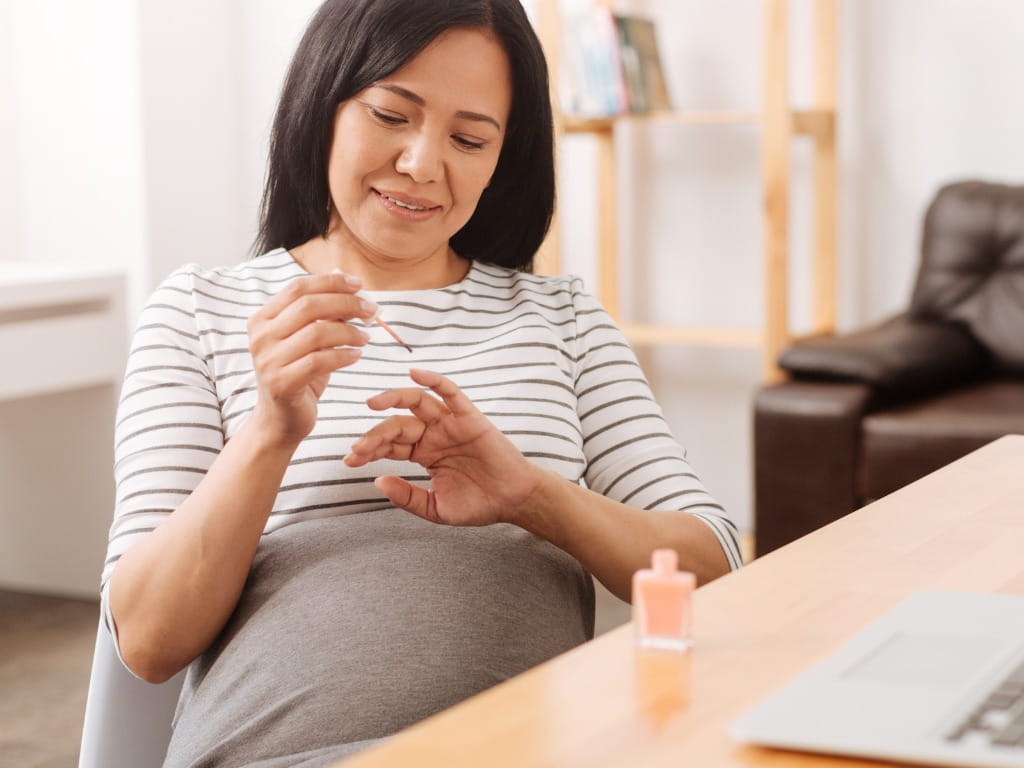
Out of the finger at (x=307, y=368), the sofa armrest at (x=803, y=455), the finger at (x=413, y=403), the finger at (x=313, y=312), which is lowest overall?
the sofa armrest at (x=803, y=455)

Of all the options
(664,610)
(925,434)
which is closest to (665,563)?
(664,610)

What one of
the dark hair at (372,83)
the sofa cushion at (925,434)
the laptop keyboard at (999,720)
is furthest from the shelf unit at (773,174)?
the laptop keyboard at (999,720)

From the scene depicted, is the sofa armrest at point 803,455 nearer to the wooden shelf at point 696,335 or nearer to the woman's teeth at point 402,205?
the wooden shelf at point 696,335

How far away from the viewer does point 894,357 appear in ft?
9.70

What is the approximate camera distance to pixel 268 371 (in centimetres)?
109

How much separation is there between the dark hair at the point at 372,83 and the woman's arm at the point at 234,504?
0.35 m

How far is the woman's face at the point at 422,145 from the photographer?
53.1 inches

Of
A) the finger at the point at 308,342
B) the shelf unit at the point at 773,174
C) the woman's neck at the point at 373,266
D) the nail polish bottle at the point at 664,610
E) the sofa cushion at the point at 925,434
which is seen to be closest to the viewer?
the nail polish bottle at the point at 664,610

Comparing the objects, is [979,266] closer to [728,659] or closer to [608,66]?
[608,66]

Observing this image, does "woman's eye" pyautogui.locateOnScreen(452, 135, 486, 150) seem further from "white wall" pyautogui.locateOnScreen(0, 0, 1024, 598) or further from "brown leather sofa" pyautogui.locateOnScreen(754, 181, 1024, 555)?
"white wall" pyautogui.locateOnScreen(0, 0, 1024, 598)

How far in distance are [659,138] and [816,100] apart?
0.45m

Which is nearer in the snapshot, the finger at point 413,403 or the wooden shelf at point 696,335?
the finger at point 413,403

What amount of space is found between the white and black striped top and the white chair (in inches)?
2.7

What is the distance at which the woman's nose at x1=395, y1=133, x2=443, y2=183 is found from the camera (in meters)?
1.34
